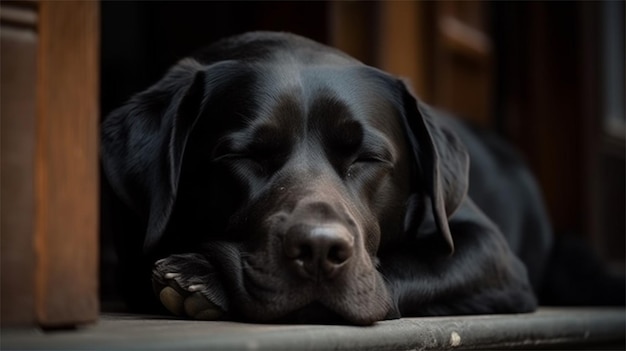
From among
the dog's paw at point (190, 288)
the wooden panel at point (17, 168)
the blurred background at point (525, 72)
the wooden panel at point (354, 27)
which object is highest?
the wooden panel at point (17, 168)

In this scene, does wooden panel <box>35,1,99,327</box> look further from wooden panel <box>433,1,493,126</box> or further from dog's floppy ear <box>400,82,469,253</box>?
wooden panel <box>433,1,493,126</box>

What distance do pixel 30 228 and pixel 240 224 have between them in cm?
73

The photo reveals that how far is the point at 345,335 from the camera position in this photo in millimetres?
1981

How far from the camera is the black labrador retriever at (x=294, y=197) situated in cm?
218

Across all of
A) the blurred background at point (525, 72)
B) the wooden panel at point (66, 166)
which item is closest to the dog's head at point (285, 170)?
the wooden panel at point (66, 166)

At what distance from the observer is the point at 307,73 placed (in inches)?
104

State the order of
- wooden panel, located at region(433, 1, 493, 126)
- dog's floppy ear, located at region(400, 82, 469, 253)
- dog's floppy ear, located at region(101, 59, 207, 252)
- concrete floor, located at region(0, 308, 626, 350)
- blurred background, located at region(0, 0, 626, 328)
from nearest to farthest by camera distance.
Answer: concrete floor, located at region(0, 308, 626, 350), dog's floppy ear, located at region(101, 59, 207, 252), dog's floppy ear, located at region(400, 82, 469, 253), blurred background, located at region(0, 0, 626, 328), wooden panel, located at region(433, 1, 493, 126)

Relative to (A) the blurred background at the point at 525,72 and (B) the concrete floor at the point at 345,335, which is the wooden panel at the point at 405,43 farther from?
(B) the concrete floor at the point at 345,335

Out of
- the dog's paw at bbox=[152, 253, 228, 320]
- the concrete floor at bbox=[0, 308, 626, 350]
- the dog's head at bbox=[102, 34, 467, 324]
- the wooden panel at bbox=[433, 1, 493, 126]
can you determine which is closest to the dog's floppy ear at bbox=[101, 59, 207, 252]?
the dog's head at bbox=[102, 34, 467, 324]

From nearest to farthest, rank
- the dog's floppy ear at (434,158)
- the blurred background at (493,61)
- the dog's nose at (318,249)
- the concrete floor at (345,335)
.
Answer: the concrete floor at (345,335)
the dog's nose at (318,249)
the dog's floppy ear at (434,158)
the blurred background at (493,61)

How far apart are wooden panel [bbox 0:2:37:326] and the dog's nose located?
59cm

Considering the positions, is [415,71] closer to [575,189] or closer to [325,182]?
[575,189]

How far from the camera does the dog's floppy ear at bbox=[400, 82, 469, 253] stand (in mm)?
2715

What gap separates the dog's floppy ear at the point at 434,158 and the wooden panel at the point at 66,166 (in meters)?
1.13
